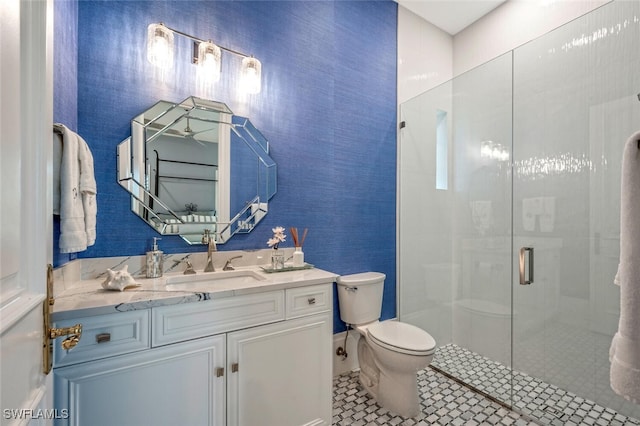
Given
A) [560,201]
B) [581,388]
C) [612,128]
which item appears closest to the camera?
[612,128]

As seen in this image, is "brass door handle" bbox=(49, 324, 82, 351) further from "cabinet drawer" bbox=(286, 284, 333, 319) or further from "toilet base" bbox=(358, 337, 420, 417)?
"toilet base" bbox=(358, 337, 420, 417)

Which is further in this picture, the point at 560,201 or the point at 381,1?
the point at 381,1

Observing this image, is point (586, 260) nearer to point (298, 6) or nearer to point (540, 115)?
point (540, 115)

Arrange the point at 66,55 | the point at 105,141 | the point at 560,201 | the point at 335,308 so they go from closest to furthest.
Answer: the point at 66,55 → the point at 105,141 → the point at 560,201 → the point at 335,308

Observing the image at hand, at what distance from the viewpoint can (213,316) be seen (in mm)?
1250

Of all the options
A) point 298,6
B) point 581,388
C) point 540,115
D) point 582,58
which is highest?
point 298,6

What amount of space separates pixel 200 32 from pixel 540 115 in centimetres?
218

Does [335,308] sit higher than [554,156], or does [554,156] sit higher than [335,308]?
[554,156]

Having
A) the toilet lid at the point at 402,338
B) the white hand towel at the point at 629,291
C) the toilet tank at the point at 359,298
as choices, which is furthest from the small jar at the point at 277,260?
the white hand towel at the point at 629,291

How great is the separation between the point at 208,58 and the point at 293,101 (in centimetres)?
57

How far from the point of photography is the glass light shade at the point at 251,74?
1.78 metres

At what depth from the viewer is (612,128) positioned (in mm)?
1616

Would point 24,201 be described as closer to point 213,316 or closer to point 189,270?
point 213,316

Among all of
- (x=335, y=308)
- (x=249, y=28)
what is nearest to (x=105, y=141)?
(x=249, y=28)
